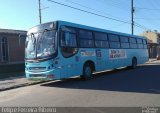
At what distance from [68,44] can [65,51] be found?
489mm

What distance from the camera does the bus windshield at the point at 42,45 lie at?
517 inches

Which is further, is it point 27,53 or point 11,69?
point 11,69

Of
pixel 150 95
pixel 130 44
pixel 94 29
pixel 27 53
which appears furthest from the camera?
pixel 130 44

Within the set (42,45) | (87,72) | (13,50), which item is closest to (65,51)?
(42,45)

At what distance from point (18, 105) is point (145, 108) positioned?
4124mm

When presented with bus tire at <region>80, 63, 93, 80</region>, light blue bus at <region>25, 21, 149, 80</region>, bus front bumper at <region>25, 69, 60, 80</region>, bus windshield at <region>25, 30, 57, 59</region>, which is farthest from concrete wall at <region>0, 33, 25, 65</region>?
bus front bumper at <region>25, 69, 60, 80</region>

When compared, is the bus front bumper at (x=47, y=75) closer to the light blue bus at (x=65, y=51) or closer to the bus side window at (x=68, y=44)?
the light blue bus at (x=65, y=51)

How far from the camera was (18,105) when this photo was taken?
9.04m

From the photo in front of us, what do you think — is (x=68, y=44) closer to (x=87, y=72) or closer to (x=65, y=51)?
(x=65, y=51)

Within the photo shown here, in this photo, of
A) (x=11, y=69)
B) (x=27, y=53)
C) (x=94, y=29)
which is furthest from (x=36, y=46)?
(x=11, y=69)

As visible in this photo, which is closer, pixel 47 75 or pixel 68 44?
pixel 47 75

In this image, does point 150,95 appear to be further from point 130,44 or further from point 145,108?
point 130,44

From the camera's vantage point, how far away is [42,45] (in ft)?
43.8

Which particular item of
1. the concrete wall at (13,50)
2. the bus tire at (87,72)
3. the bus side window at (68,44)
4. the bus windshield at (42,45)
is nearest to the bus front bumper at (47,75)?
the bus windshield at (42,45)
